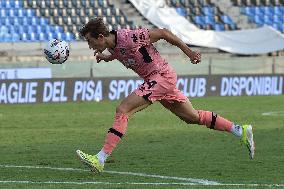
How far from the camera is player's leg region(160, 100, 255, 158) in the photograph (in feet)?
37.3

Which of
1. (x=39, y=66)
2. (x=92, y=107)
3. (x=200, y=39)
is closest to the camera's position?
(x=92, y=107)

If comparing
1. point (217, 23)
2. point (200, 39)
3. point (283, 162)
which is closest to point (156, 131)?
point (283, 162)

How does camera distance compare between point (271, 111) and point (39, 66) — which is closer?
point (271, 111)

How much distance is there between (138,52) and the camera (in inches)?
429

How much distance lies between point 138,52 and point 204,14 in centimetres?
3019

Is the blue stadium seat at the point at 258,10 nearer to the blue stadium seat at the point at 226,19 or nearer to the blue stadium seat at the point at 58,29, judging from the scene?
the blue stadium seat at the point at 226,19

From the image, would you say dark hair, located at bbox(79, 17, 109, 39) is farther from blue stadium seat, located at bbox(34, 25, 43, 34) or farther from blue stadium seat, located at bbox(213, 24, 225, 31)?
blue stadium seat, located at bbox(213, 24, 225, 31)

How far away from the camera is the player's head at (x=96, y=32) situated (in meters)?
10.7

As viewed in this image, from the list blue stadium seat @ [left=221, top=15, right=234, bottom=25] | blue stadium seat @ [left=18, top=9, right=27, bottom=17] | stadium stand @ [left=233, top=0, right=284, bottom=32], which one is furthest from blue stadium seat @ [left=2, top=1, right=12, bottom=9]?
stadium stand @ [left=233, top=0, right=284, bottom=32]

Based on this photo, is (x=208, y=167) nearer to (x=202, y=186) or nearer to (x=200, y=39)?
(x=202, y=186)

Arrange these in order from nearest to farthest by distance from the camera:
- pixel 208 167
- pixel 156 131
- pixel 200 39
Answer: pixel 208 167 → pixel 156 131 → pixel 200 39

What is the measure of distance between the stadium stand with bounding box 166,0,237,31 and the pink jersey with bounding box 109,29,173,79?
1156 inches

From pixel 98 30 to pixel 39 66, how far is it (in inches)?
749

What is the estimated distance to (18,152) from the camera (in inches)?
557
